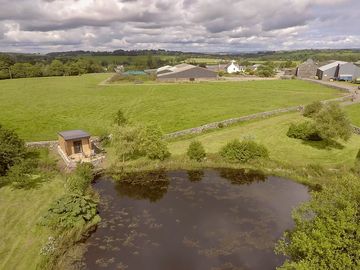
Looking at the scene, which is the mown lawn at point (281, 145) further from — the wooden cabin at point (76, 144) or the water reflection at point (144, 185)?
the wooden cabin at point (76, 144)

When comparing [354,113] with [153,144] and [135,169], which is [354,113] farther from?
[135,169]

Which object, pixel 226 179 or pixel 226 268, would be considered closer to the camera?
pixel 226 268

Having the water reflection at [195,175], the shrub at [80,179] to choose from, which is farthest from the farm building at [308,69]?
the shrub at [80,179]

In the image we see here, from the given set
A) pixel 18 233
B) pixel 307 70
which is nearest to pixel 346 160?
pixel 18 233

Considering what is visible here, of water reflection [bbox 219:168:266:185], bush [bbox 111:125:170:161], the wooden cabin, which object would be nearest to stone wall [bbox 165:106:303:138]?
bush [bbox 111:125:170:161]

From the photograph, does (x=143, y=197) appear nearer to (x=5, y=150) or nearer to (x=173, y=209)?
(x=173, y=209)

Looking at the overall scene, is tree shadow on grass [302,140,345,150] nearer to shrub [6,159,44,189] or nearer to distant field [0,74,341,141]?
distant field [0,74,341,141]
